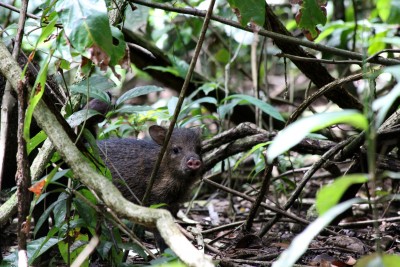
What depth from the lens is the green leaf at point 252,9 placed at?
3.09 m

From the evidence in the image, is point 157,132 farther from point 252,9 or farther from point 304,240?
point 304,240

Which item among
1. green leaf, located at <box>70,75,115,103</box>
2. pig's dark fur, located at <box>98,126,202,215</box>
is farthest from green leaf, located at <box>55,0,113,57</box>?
pig's dark fur, located at <box>98,126,202,215</box>

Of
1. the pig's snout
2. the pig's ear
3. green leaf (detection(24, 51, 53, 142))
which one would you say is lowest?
the pig's snout

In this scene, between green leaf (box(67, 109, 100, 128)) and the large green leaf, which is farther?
green leaf (box(67, 109, 100, 128))

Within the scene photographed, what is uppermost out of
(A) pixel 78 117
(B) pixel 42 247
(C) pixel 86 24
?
(C) pixel 86 24

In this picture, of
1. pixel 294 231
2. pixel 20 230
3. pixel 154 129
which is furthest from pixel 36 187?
pixel 154 129

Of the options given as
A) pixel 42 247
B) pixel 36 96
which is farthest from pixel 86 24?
pixel 42 247

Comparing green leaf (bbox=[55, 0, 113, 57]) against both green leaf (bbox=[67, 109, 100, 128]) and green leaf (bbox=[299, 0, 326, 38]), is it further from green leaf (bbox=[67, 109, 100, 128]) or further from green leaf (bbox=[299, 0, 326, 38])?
green leaf (bbox=[299, 0, 326, 38])

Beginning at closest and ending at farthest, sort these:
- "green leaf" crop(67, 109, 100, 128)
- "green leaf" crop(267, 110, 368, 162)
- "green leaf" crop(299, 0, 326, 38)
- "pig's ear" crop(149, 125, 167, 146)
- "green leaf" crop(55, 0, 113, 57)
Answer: "green leaf" crop(267, 110, 368, 162), "green leaf" crop(55, 0, 113, 57), "green leaf" crop(67, 109, 100, 128), "green leaf" crop(299, 0, 326, 38), "pig's ear" crop(149, 125, 167, 146)

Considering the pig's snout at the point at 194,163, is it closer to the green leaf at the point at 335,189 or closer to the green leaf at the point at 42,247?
the green leaf at the point at 42,247

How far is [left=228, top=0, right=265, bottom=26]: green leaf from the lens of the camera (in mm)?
3092

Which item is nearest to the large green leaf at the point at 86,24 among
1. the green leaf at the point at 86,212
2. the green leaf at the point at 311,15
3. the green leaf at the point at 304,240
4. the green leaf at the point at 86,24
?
the green leaf at the point at 86,24

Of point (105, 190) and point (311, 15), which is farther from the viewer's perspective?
point (311, 15)

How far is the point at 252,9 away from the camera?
10.2ft
